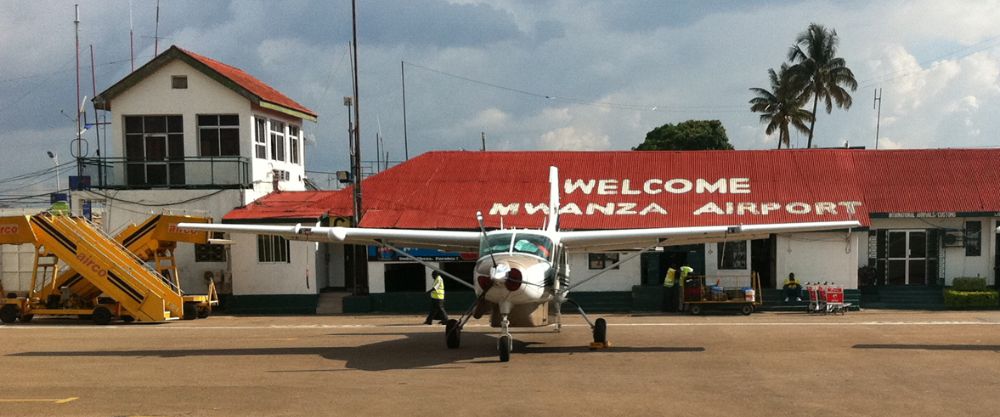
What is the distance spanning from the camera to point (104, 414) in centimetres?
1166

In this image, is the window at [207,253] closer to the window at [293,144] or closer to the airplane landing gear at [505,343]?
the window at [293,144]

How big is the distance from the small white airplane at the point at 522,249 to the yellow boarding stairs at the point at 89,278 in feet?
23.4

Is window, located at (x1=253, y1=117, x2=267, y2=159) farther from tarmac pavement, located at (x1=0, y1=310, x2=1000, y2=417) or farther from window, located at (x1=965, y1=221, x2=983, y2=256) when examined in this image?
window, located at (x1=965, y1=221, x2=983, y2=256)

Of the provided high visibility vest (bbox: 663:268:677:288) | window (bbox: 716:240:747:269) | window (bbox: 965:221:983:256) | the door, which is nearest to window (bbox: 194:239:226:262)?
high visibility vest (bbox: 663:268:677:288)

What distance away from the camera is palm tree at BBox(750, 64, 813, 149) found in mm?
60556

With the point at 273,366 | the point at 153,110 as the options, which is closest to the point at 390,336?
the point at 273,366

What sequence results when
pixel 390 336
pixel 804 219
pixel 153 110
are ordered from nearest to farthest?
pixel 390 336 → pixel 804 219 → pixel 153 110

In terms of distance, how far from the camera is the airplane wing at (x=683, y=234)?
59.5 feet

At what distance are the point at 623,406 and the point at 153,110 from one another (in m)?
25.8

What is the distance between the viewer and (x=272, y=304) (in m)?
29.3

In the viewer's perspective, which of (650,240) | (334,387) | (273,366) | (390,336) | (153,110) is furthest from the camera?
(153,110)

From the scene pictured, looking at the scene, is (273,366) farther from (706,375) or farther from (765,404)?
(765,404)

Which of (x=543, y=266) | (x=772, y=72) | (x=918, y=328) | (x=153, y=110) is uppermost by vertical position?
(x=772, y=72)

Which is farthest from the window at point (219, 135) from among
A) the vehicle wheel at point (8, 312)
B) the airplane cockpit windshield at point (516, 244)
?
the airplane cockpit windshield at point (516, 244)
